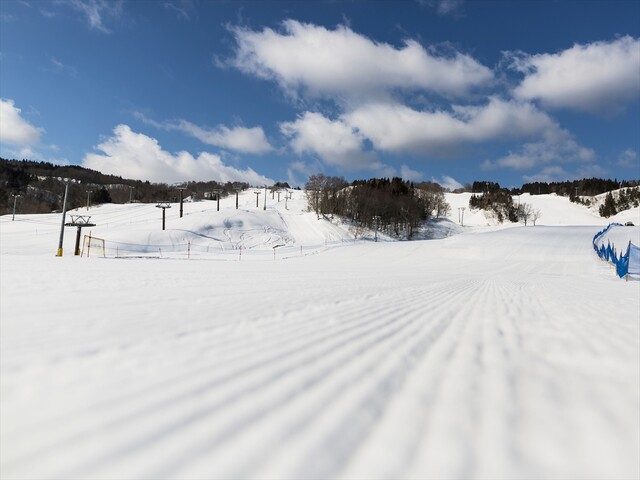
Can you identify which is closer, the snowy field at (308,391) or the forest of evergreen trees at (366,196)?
the snowy field at (308,391)

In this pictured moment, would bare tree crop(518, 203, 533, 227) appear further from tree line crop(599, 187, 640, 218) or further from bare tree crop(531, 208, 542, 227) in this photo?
tree line crop(599, 187, 640, 218)

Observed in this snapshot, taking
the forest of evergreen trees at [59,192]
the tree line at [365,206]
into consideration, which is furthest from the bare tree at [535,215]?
the forest of evergreen trees at [59,192]

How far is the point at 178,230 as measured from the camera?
46156mm

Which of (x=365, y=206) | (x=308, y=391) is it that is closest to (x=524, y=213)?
(x=365, y=206)

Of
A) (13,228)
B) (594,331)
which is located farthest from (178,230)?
(594,331)

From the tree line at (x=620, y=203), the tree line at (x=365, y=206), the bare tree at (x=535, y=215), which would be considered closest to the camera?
the tree line at (x=365, y=206)

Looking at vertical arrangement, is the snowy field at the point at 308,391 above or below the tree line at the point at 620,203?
below

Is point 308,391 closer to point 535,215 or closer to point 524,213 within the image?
point 524,213

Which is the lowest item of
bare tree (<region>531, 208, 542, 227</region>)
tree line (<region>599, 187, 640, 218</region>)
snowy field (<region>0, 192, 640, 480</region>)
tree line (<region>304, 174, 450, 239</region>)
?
snowy field (<region>0, 192, 640, 480</region>)

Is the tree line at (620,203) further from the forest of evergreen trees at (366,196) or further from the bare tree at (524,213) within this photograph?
the bare tree at (524,213)

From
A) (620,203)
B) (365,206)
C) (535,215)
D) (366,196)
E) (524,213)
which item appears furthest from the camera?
(620,203)

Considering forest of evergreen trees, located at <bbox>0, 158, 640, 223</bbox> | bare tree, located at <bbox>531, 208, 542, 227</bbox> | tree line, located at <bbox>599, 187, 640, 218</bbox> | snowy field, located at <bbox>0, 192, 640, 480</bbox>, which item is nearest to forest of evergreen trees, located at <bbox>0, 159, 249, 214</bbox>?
forest of evergreen trees, located at <bbox>0, 158, 640, 223</bbox>

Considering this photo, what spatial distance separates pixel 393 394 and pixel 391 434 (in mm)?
618

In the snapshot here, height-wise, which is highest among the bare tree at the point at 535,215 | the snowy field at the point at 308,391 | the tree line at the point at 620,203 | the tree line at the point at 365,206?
the tree line at the point at 620,203
